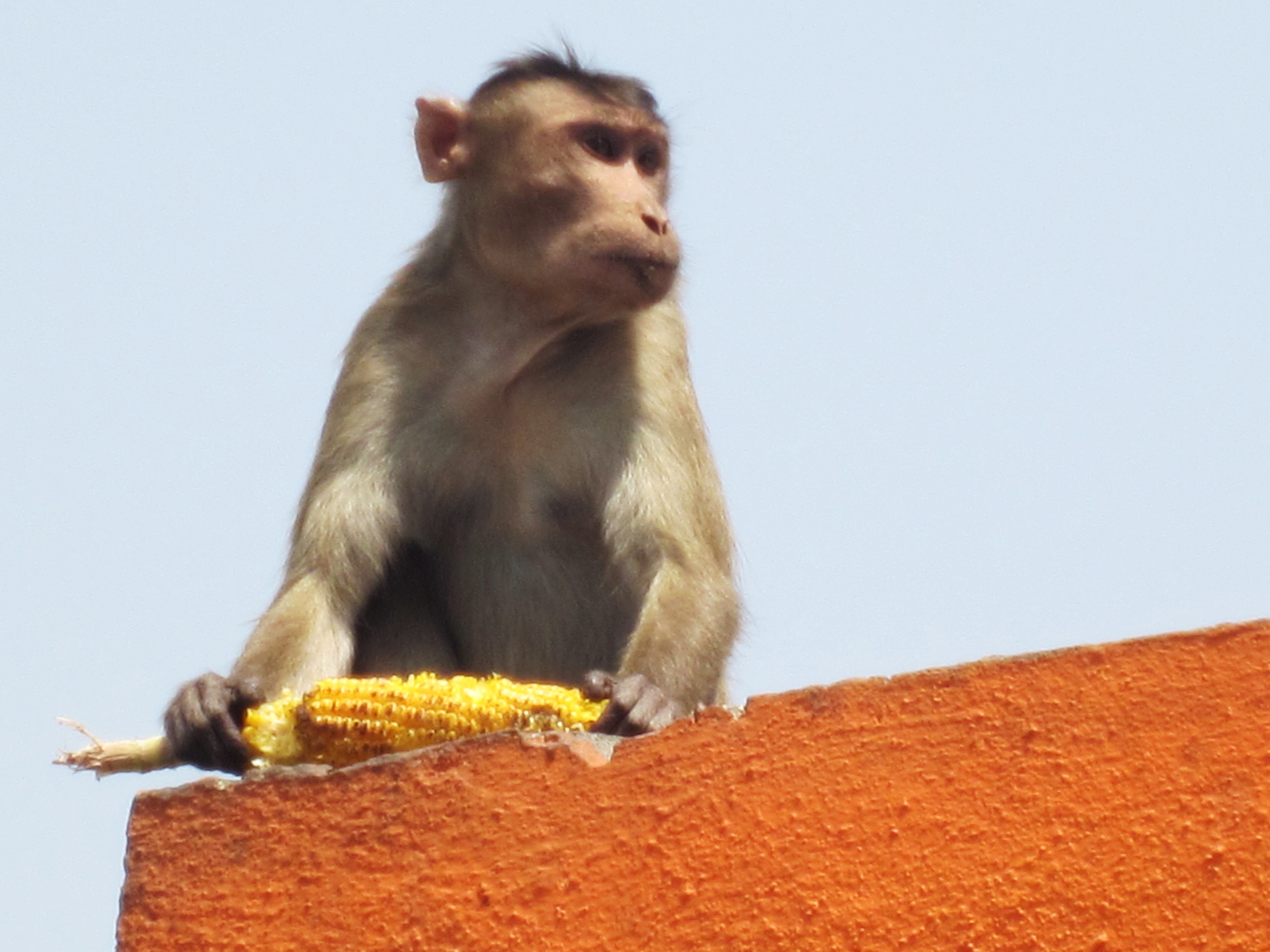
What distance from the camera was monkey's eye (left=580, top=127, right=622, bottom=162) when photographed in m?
7.41

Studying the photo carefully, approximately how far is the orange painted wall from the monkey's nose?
349 cm

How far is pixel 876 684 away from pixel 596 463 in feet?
10.9

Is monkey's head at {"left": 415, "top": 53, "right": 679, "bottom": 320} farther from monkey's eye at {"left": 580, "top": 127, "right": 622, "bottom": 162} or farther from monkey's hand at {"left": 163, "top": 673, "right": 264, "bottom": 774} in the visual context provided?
monkey's hand at {"left": 163, "top": 673, "right": 264, "bottom": 774}

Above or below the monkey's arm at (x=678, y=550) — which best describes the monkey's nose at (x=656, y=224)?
above

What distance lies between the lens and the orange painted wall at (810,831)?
3268 millimetres

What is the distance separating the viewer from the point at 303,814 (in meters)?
3.77

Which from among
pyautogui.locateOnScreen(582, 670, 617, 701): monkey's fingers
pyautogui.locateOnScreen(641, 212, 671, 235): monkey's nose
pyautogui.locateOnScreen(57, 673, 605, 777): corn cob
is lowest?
pyautogui.locateOnScreen(582, 670, 617, 701): monkey's fingers

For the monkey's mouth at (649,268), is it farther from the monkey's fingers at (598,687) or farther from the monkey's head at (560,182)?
the monkey's fingers at (598,687)

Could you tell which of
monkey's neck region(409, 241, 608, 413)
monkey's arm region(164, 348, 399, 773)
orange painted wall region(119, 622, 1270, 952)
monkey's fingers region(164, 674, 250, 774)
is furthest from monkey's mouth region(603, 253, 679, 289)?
orange painted wall region(119, 622, 1270, 952)

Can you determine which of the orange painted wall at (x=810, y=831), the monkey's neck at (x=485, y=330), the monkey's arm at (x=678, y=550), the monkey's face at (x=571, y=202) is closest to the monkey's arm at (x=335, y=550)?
the monkey's neck at (x=485, y=330)

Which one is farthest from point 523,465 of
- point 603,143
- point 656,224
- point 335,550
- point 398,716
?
point 398,716

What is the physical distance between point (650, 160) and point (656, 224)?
599mm

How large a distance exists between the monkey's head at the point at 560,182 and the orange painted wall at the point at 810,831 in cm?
338

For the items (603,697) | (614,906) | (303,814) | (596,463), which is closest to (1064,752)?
(614,906)
